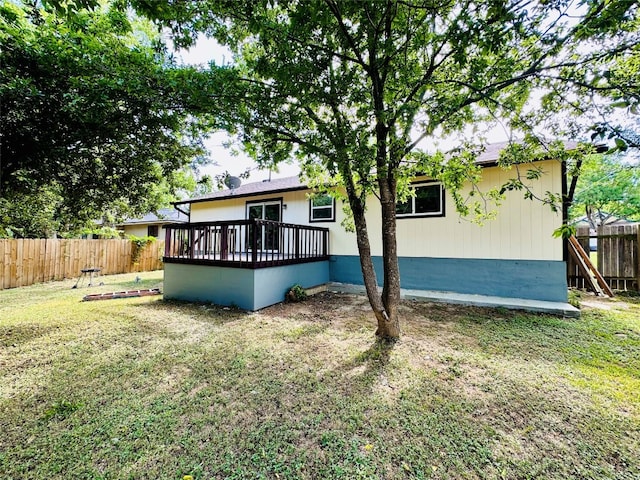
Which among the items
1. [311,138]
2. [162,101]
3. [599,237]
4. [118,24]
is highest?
[118,24]

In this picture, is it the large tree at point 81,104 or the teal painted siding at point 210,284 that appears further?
the teal painted siding at point 210,284

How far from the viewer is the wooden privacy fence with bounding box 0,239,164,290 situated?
842 centimetres

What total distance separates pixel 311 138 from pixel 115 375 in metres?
3.83

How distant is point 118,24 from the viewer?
4.48 meters

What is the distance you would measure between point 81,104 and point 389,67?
4.41 metres

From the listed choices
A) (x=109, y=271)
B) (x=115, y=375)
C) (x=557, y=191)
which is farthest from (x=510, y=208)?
(x=109, y=271)

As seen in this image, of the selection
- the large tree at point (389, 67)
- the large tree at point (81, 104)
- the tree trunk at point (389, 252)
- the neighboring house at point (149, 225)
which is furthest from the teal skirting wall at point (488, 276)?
the neighboring house at point (149, 225)

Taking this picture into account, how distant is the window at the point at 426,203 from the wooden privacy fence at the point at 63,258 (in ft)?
40.9

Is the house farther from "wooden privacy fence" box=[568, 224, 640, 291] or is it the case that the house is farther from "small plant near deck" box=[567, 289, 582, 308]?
"wooden privacy fence" box=[568, 224, 640, 291]

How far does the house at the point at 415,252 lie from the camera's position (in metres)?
5.82

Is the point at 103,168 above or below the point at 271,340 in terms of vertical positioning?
above

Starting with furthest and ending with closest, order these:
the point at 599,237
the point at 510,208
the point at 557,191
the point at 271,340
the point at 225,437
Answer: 1. the point at 599,237
2. the point at 510,208
3. the point at 557,191
4. the point at 271,340
5. the point at 225,437

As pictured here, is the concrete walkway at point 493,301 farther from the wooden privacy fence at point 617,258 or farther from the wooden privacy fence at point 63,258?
the wooden privacy fence at point 63,258

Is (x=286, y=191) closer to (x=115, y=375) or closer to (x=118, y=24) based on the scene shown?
(x=118, y=24)
